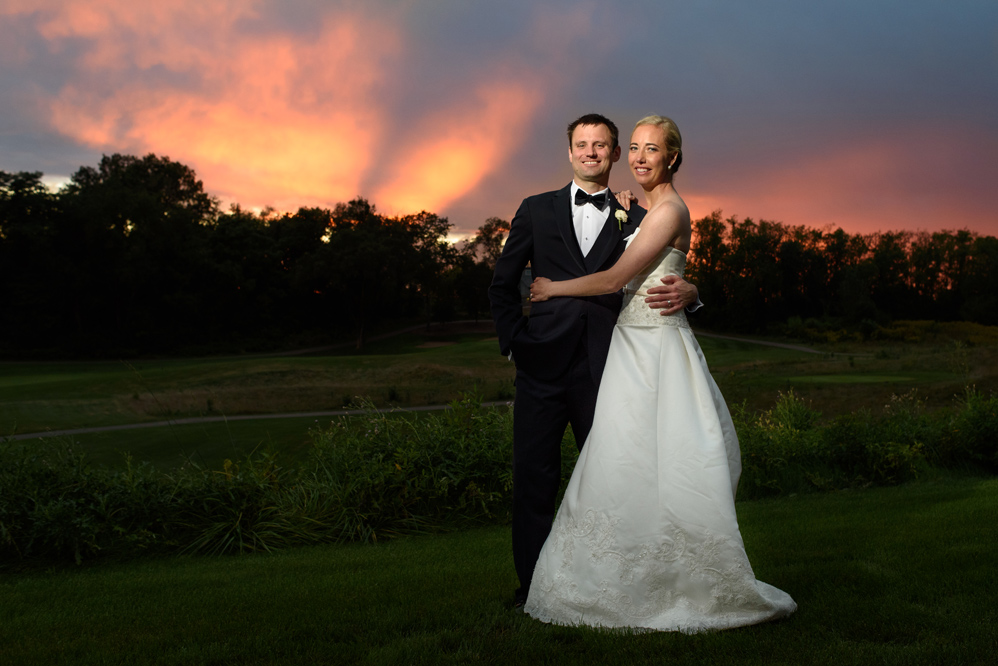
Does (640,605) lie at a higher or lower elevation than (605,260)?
lower

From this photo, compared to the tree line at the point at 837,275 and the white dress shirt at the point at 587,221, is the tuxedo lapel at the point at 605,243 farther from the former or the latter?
the tree line at the point at 837,275

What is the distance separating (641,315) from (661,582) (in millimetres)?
1035

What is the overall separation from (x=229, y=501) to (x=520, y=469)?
10.5ft

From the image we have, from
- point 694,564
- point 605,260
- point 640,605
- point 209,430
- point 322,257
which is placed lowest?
point 209,430

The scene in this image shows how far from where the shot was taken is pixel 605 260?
115 inches

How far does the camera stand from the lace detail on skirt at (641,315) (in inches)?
A: 110

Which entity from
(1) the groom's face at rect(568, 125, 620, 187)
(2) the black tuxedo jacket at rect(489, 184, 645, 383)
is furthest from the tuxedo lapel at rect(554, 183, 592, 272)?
(1) the groom's face at rect(568, 125, 620, 187)

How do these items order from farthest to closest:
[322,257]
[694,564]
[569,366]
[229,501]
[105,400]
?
[322,257], [105,400], [229,501], [569,366], [694,564]

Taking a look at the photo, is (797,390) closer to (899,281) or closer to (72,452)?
(72,452)

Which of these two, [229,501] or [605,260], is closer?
[605,260]

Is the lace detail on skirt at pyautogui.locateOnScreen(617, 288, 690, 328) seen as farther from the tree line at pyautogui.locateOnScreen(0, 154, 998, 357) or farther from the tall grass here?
the tree line at pyautogui.locateOnScreen(0, 154, 998, 357)

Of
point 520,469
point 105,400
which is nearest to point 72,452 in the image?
point 520,469

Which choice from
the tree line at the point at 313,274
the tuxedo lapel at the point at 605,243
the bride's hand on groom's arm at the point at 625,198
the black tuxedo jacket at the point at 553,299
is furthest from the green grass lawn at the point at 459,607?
the tree line at the point at 313,274

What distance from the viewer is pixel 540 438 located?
2.97 metres
